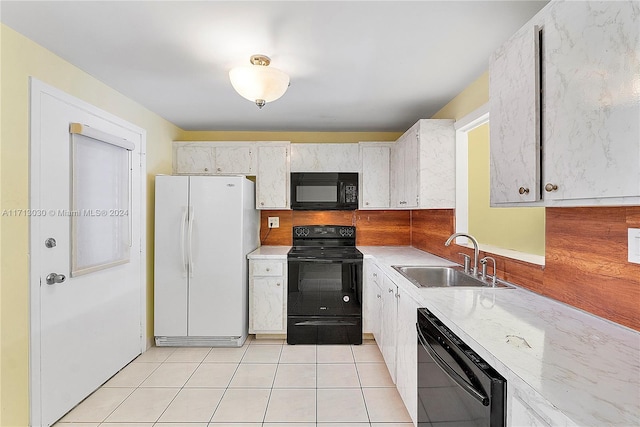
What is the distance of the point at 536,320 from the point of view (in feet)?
4.21

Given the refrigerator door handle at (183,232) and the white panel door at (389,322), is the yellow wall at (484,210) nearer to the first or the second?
the white panel door at (389,322)

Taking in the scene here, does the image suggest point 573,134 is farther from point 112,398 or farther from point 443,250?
point 112,398

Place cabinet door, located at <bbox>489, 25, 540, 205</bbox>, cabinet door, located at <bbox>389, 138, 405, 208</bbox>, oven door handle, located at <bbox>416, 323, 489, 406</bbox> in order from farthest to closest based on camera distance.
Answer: cabinet door, located at <bbox>389, 138, 405, 208</bbox>
cabinet door, located at <bbox>489, 25, 540, 205</bbox>
oven door handle, located at <bbox>416, 323, 489, 406</bbox>

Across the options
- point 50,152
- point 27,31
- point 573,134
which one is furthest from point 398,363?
point 27,31

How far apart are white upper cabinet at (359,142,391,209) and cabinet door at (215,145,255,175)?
125 cm

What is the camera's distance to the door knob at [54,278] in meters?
1.91

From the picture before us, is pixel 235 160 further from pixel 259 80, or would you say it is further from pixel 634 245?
pixel 634 245

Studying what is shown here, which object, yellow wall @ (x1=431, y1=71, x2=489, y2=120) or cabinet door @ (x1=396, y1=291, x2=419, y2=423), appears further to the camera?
yellow wall @ (x1=431, y1=71, x2=489, y2=120)

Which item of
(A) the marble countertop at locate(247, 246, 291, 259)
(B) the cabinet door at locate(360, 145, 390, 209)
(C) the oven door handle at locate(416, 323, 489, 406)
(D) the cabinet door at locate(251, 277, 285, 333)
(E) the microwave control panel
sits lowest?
(D) the cabinet door at locate(251, 277, 285, 333)

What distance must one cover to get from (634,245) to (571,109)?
56 cm

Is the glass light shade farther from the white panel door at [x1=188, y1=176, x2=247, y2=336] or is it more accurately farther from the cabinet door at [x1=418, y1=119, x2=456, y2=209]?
the cabinet door at [x1=418, y1=119, x2=456, y2=209]

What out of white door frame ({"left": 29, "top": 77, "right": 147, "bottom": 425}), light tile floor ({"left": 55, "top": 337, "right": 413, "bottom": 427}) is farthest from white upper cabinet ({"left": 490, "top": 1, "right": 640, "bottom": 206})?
white door frame ({"left": 29, "top": 77, "right": 147, "bottom": 425})

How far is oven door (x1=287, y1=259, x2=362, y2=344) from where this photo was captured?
3.15m

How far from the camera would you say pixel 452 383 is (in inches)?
49.2
